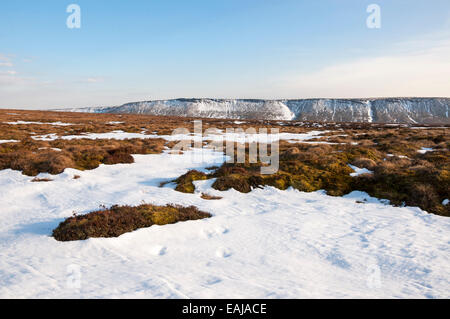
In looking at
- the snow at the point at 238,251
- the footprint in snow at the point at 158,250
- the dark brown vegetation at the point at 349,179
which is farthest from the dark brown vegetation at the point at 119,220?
the dark brown vegetation at the point at 349,179

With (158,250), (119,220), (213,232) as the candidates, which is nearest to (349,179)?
(213,232)

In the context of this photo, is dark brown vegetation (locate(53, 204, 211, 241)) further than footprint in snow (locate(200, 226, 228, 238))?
No

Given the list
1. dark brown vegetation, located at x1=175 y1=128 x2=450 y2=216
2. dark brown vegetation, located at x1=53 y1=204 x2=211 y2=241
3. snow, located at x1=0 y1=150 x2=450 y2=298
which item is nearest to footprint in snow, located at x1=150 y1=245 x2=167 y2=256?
snow, located at x1=0 y1=150 x2=450 y2=298

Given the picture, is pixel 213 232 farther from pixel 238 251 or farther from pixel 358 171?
pixel 358 171

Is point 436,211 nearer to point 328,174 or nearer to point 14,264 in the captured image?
point 328,174

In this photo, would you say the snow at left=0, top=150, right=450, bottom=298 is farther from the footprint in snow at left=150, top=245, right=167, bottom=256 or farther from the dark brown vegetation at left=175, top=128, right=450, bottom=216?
the dark brown vegetation at left=175, top=128, right=450, bottom=216
